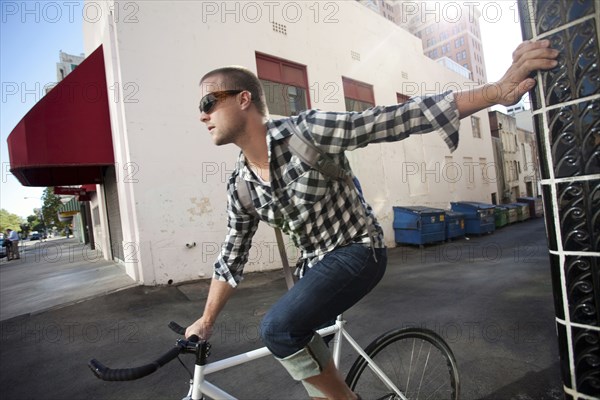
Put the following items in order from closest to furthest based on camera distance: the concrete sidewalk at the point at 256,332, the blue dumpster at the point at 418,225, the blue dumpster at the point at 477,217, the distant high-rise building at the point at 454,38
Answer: the concrete sidewalk at the point at 256,332
the blue dumpster at the point at 418,225
the blue dumpster at the point at 477,217
the distant high-rise building at the point at 454,38

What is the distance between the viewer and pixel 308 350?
4.46 feet

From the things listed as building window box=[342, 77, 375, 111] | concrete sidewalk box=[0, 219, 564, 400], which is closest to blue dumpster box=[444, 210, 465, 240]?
concrete sidewalk box=[0, 219, 564, 400]

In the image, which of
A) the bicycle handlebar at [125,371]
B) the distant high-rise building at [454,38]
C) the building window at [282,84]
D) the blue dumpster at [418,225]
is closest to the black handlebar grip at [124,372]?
the bicycle handlebar at [125,371]

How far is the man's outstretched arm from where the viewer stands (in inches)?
45.0

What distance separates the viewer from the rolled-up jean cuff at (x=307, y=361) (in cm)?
133

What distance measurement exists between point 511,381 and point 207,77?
3.28 meters

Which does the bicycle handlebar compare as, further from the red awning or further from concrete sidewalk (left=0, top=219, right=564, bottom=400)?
the red awning

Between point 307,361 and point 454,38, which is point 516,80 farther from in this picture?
point 454,38

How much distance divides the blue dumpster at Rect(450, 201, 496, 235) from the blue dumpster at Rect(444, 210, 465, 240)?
0.87 m

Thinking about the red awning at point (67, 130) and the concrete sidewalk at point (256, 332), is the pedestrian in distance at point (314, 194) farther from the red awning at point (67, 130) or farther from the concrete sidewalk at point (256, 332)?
the red awning at point (67, 130)

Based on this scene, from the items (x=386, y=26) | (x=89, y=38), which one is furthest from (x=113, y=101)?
(x=386, y=26)

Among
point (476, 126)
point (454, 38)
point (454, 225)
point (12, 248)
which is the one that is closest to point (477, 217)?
point (454, 225)

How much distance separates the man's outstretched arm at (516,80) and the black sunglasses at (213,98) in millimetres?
967

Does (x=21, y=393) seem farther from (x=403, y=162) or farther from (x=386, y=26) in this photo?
(x=386, y=26)
